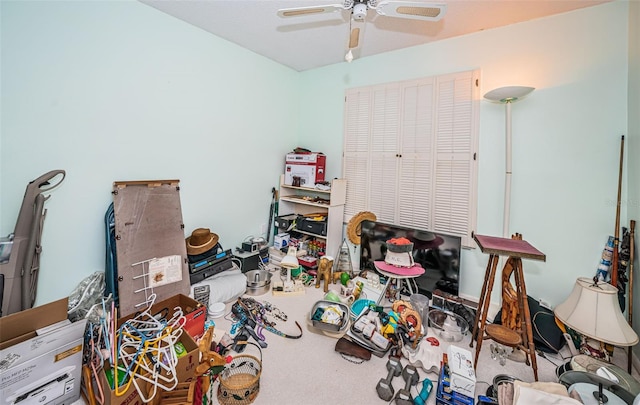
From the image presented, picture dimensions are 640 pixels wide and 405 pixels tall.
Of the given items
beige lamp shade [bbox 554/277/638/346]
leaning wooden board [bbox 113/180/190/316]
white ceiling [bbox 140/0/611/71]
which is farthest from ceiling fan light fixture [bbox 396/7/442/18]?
leaning wooden board [bbox 113/180/190/316]

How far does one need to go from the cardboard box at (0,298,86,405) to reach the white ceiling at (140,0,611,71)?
2.59 m

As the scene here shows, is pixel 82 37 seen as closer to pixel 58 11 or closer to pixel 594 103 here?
pixel 58 11

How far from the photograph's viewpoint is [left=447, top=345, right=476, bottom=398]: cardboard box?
1.45 m

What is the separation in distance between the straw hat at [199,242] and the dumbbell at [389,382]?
6.29 ft

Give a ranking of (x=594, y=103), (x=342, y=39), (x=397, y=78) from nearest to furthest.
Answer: (x=594, y=103) < (x=342, y=39) < (x=397, y=78)

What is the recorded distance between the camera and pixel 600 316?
1634 mm

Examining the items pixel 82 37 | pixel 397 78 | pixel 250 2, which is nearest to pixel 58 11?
pixel 82 37

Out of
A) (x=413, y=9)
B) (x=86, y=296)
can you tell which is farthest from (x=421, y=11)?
(x=86, y=296)

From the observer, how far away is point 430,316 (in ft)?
7.77

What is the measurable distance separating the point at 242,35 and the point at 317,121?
1.38 m

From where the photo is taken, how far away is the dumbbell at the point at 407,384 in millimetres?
1509

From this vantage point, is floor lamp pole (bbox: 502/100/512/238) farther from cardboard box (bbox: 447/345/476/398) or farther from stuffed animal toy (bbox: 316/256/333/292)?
stuffed animal toy (bbox: 316/256/333/292)

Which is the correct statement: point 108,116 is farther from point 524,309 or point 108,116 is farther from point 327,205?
point 524,309

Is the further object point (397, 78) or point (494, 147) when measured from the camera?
point (397, 78)
